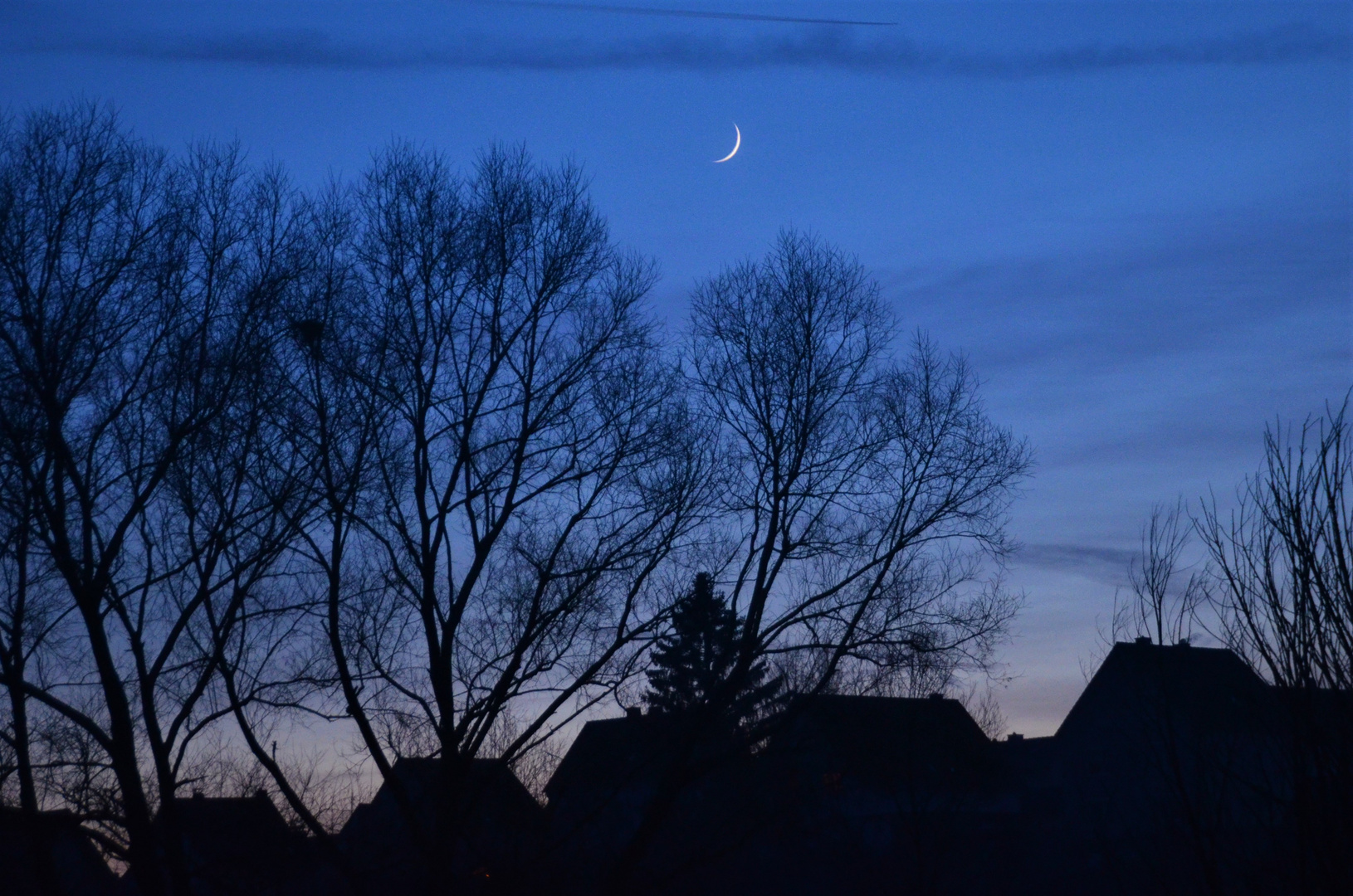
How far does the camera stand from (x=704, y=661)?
17.3 meters

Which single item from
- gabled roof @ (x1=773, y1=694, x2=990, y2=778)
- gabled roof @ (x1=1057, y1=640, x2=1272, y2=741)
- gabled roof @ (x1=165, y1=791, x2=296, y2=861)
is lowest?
gabled roof @ (x1=165, y1=791, x2=296, y2=861)

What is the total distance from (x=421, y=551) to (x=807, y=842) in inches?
645

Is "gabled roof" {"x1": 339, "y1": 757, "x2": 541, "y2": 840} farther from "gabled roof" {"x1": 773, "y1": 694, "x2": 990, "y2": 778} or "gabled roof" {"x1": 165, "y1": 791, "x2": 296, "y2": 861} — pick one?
"gabled roof" {"x1": 773, "y1": 694, "x2": 990, "y2": 778}

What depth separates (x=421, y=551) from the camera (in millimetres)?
14461

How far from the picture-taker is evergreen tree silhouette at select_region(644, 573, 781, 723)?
15227 millimetres

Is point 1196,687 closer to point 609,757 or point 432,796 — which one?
point 609,757

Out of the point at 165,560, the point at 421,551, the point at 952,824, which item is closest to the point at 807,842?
the point at 952,824

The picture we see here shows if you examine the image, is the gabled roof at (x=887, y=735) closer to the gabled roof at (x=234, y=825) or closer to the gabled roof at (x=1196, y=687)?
the gabled roof at (x=1196, y=687)

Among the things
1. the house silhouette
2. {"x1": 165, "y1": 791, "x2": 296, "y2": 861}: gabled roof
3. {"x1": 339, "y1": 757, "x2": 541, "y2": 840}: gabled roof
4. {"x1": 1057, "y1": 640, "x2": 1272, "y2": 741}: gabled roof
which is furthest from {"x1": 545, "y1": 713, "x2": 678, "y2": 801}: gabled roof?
{"x1": 1057, "y1": 640, "x2": 1272, "y2": 741}: gabled roof

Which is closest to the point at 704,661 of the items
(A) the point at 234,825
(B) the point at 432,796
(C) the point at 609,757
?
(C) the point at 609,757

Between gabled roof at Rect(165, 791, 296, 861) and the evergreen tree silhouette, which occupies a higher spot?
the evergreen tree silhouette

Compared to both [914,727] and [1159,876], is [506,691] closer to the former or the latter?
[1159,876]

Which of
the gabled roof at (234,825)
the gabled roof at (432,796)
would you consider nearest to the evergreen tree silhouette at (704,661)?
the gabled roof at (432,796)

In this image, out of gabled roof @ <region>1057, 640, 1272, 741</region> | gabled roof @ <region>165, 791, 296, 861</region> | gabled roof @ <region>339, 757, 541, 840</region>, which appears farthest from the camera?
gabled roof @ <region>165, 791, 296, 861</region>
